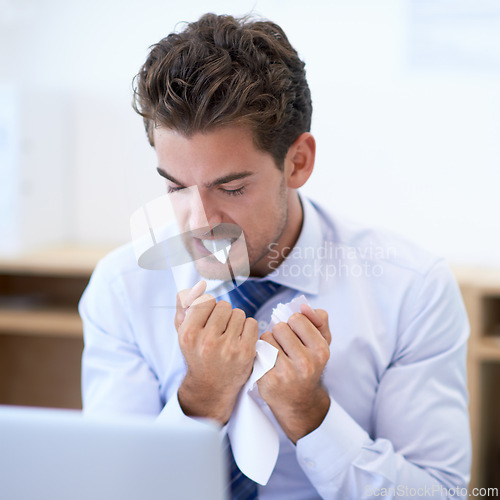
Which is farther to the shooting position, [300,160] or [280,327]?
[300,160]

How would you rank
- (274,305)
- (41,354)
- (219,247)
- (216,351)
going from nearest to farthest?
(216,351) < (219,247) < (274,305) < (41,354)

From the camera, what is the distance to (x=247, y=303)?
3.33 ft

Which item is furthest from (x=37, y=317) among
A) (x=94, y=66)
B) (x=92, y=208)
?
(x=94, y=66)

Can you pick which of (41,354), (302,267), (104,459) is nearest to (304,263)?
(302,267)

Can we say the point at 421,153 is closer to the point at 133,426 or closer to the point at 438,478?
the point at 438,478

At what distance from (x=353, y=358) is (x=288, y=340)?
0.89 ft

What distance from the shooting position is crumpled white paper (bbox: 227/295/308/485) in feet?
2.74

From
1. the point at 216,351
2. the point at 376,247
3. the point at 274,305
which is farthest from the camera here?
the point at 376,247

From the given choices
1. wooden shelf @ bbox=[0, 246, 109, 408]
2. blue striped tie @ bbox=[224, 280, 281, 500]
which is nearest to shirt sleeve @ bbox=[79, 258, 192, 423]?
blue striped tie @ bbox=[224, 280, 281, 500]

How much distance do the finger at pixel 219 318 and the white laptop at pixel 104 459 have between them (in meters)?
0.35

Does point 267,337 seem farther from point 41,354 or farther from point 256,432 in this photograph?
point 41,354

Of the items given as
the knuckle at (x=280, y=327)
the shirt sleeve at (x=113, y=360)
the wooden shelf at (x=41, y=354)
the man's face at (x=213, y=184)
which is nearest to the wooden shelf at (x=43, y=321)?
the wooden shelf at (x=41, y=354)

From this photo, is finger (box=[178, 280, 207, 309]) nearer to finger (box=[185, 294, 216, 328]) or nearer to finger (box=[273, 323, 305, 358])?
finger (box=[185, 294, 216, 328])

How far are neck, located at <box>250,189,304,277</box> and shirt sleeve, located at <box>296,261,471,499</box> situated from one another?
0.25 m
